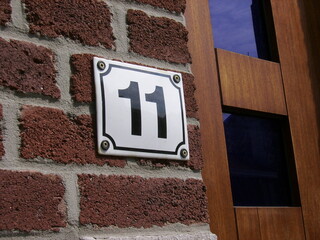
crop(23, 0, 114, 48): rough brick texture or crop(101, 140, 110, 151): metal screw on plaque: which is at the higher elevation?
crop(23, 0, 114, 48): rough brick texture

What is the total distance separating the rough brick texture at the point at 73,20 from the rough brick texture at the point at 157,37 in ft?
0.17

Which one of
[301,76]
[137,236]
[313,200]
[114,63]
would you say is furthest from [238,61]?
[137,236]

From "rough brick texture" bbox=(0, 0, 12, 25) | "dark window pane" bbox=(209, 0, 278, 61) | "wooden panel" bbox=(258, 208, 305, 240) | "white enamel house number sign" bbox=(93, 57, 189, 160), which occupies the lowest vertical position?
"wooden panel" bbox=(258, 208, 305, 240)

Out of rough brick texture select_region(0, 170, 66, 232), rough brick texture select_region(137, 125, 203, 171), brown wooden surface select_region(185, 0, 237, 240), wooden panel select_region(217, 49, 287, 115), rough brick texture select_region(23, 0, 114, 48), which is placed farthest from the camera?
wooden panel select_region(217, 49, 287, 115)

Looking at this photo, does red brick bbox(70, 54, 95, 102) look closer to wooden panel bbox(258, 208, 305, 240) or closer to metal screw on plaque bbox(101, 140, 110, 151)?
metal screw on plaque bbox(101, 140, 110, 151)

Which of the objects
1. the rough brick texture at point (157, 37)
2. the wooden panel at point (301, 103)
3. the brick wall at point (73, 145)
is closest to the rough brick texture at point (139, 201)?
the brick wall at point (73, 145)

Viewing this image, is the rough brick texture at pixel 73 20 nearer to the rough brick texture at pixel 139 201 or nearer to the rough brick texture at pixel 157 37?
the rough brick texture at pixel 157 37

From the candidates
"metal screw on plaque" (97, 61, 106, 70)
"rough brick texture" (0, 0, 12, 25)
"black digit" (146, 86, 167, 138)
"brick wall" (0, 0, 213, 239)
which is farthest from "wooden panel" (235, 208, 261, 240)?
"rough brick texture" (0, 0, 12, 25)

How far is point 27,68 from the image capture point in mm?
849

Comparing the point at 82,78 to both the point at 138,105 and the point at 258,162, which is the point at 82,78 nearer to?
the point at 138,105

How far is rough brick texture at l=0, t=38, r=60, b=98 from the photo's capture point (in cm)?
83

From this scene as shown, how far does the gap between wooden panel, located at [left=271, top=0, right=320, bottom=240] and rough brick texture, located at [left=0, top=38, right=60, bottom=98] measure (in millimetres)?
841

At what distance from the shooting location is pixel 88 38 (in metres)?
0.94

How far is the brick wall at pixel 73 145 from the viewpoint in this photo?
0.81 metres
